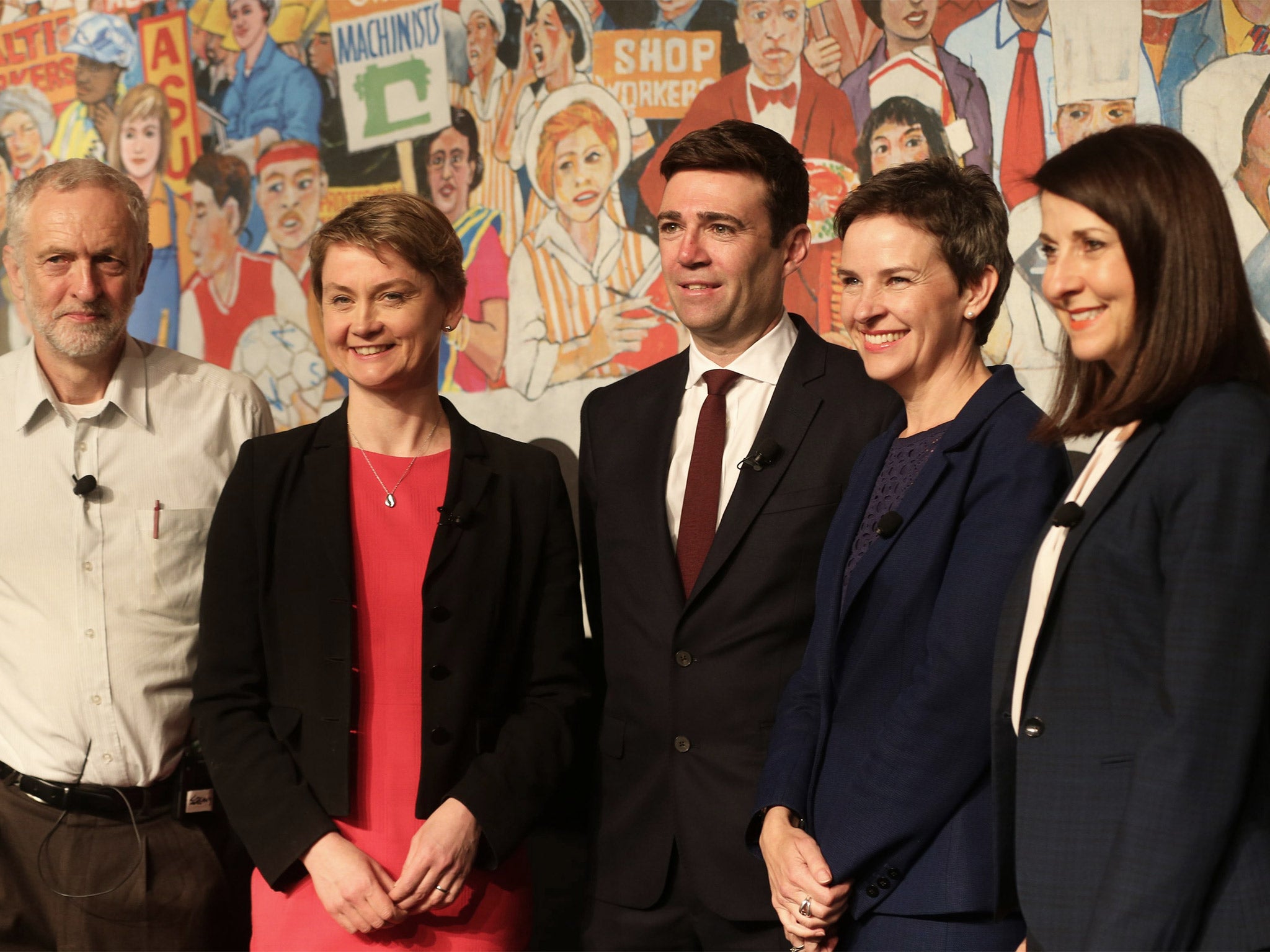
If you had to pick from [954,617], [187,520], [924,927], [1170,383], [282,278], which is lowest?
[924,927]

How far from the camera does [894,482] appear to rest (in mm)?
2238

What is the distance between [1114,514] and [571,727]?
49.2 inches

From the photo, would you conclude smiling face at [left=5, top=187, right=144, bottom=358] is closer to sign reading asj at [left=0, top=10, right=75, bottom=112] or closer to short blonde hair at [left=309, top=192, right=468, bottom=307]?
short blonde hair at [left=309, top=192, right=468, bottom=307]

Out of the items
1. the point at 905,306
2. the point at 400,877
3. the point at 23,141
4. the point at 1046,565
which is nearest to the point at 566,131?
the point at 905,306

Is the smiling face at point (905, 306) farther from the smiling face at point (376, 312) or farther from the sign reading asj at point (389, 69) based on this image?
the sign reading asj at point (389, 69)

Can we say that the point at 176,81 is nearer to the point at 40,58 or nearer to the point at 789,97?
the point at 40,58

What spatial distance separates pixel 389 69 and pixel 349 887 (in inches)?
116

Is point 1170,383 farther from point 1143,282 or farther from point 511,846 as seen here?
point 511,846

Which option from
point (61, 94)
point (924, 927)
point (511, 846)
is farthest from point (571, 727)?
point (61, 94)

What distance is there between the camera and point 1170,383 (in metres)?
1.62

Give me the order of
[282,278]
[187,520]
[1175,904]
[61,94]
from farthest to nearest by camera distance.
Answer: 1. [61,94]
2. [282,278]
3. [187,520]
4. [1175,904]

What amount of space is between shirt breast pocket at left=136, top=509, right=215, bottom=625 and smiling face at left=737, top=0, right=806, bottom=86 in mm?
2086

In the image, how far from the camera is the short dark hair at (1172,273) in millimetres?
1611

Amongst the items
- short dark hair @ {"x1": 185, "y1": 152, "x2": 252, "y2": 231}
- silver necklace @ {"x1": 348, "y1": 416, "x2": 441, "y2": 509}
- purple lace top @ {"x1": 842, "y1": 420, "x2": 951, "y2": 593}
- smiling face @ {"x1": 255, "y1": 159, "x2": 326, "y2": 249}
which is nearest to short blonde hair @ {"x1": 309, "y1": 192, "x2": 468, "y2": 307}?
silver necklace @ {"x1": 348, "y1": 416, "x2": 441, "y2": 509}
